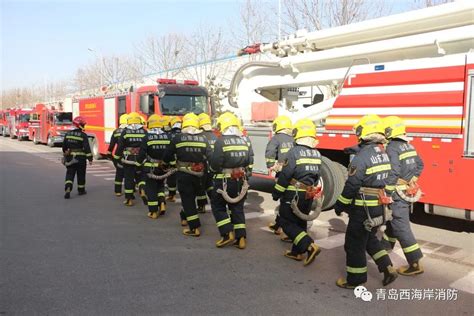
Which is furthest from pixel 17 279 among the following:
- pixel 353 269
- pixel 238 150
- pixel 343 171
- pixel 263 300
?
pixel 343 171

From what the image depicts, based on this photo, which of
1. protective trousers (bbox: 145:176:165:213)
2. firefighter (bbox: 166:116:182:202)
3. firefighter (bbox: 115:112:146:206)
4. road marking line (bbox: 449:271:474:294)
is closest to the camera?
road marking line (bbox: 449:271:474:294)

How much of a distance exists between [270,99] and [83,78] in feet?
125

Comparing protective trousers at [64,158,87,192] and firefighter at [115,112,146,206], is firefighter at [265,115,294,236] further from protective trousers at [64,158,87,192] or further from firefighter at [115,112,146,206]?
protective trousers at [64,158,87,192]

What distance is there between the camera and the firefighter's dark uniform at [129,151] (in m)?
8.34

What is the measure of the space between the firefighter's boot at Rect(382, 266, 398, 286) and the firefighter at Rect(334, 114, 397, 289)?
0.27 metres

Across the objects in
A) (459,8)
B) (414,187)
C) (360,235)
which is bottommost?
(360,235)

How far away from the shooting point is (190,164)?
20.4ft

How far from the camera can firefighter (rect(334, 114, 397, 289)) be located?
405cm

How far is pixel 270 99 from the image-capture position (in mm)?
9578

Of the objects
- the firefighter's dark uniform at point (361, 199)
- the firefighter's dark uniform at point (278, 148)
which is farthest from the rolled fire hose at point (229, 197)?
the firefighter's dark uniform at point (361, 199)

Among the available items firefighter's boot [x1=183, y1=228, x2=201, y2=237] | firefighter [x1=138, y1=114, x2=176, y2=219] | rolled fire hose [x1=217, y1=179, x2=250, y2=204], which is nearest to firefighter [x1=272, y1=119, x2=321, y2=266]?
rolled fire hose [x1=217, y1=179, x2=250, y2=204]

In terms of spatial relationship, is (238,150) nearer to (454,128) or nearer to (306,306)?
(306,306)

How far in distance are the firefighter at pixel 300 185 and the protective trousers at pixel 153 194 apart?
116 inches

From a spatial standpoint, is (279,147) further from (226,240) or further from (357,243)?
(357,243)
